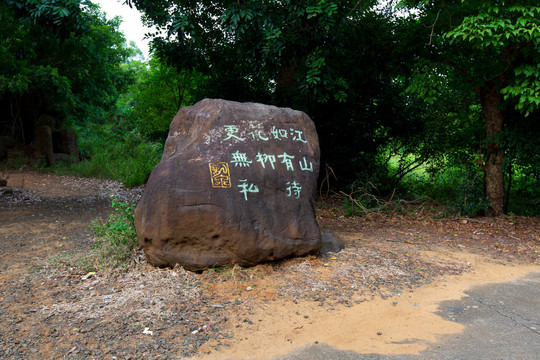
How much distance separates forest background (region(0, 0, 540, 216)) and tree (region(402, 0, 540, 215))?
0.03 metres

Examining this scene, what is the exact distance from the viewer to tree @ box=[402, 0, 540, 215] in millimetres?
5785

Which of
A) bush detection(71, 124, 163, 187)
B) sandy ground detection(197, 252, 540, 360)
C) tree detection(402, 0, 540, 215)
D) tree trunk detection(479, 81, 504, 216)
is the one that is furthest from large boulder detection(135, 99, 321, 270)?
bush detection(71, 124, 163, 187)

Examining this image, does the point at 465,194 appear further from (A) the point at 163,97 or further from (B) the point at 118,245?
(A) the point at 163,97

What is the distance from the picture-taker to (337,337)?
3582 millimetres

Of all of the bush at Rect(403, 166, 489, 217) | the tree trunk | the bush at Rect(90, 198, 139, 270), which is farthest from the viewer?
the bush at Rect(403, 166, 489, 217)

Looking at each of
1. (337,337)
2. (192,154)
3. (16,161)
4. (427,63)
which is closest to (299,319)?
(337,337)

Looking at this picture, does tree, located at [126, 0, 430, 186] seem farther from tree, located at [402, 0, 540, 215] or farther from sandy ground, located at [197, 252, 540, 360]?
sandy ground, located at [197, 252, 540, 360]

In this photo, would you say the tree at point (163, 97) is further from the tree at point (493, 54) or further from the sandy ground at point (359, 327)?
the sandy ground at point (359, 327)

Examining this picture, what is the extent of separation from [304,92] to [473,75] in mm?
3027

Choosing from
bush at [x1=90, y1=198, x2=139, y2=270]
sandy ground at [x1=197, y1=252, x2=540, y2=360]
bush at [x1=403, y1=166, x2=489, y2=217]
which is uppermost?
bush at [x1=403, y1=166, x2=489, y2=217]

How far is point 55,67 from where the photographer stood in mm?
13242

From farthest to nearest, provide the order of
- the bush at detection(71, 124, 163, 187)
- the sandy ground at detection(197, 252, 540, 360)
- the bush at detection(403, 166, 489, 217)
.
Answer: the bush at detection(71, 124, 163, 187) → the bush at detection(403, 166, 489, 217) → the sandy ground at detection(197, 252, 540, 360)

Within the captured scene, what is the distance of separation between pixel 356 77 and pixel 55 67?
943cm

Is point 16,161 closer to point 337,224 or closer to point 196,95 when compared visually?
point 196,95
